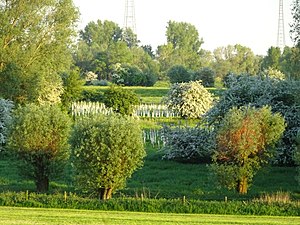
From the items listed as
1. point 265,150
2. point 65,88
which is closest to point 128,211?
point 265,150

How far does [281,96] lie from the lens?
3450 centimetres

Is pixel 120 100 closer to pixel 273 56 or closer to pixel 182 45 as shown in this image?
pixel 273 56

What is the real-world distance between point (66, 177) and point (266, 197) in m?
11.1

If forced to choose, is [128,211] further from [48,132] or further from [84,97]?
[84,97]

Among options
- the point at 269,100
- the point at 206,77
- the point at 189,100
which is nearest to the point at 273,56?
the point at 206,77

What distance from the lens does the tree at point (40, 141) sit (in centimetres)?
2541

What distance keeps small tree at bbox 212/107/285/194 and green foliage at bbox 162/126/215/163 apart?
8.12 m

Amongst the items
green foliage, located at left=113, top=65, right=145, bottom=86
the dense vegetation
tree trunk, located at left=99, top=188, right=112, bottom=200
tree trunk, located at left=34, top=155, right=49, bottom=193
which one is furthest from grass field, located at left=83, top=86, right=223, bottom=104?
tree trunk, located at left=99, top=188, right=112, bottom=200

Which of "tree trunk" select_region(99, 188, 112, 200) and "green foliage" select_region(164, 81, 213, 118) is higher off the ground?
"green foliage" select_region(164, 81, 213, 118)

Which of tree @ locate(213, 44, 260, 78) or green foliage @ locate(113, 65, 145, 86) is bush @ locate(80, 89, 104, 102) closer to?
green foliage @ locate(113, 65, 145, 86)

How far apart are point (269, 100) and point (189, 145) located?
5122 millimetres

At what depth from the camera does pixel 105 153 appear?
76.6ft

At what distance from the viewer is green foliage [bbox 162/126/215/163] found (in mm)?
34375

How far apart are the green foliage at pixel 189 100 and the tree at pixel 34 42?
10.6 m
